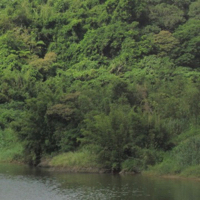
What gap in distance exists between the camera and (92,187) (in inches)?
932

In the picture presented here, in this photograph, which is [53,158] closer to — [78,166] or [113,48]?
[78,166]

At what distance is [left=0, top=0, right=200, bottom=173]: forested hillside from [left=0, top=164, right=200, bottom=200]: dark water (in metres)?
2.27

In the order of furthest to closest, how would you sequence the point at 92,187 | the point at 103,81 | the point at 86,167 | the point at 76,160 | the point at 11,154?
1. the point at 103,81
2. the point at 11,154
3. the point at 76,160
4. the point at 86,167
5. the point at 92,187

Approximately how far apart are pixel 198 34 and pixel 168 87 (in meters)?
16.3

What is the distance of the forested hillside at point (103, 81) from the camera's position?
2903cm

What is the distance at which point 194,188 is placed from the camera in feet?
75.0

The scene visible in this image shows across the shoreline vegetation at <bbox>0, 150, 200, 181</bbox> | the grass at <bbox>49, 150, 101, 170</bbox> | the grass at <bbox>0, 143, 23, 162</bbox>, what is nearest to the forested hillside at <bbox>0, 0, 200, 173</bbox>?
the grass at <bbox>0, 143, 23, 162</bbox>

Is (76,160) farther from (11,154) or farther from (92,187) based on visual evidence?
(11,154)

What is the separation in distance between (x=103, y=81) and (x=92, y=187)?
2242 centimetres

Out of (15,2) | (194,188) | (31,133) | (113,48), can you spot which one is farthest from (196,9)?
(194,188)

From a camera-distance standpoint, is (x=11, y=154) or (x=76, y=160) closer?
(x=76, y=160)

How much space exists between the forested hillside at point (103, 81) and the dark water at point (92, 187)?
227 centimetres

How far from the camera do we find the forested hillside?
29.0 m

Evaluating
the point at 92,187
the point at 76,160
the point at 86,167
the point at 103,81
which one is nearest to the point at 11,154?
the point at 76,160
